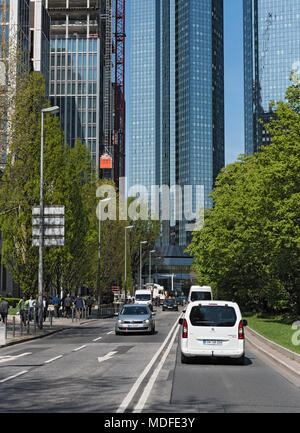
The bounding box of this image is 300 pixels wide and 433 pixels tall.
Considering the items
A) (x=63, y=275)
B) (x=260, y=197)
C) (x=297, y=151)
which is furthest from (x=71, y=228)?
(x=297, y=151)

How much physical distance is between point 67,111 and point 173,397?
113 metres

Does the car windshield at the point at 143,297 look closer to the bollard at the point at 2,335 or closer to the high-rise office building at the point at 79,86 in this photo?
the bollard at the point at 2,335

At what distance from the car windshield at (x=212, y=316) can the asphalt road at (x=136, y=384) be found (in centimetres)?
117

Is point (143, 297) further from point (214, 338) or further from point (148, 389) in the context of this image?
point (148, 389)

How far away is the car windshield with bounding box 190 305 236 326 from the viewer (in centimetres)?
1636

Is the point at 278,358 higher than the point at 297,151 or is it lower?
lower

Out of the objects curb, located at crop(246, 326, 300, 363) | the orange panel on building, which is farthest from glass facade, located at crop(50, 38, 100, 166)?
curb, located at crop(246, 326, 300, 363)

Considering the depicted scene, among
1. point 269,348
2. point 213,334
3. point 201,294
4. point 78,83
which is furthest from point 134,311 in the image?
point 78,83

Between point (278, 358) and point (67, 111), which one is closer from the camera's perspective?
point (278, 358)

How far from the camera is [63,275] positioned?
47.4 metres

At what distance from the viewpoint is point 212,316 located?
1653 centimetres

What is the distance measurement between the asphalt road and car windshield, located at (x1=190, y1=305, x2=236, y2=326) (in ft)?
3.83
